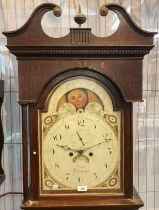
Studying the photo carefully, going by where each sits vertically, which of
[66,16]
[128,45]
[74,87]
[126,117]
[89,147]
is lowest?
[89,147]

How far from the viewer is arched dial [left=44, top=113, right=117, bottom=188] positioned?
1001 mm

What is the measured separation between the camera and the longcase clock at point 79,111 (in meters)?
0.94

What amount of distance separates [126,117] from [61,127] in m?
0.23

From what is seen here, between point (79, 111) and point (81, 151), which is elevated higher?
point (79, 111)

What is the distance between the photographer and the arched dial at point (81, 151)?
39.4 inches

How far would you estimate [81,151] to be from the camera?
1009mm

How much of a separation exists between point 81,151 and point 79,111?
0.14m

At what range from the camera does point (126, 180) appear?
1.00 meters

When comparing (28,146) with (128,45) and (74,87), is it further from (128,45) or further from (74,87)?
(128,45)

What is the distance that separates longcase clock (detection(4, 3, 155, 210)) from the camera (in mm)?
944

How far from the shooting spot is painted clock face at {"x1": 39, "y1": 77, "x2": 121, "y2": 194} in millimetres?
994

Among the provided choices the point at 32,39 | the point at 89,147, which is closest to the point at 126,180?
the point at 89,147

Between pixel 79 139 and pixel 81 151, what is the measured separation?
0.04 meters

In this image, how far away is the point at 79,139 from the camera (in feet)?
3.30
